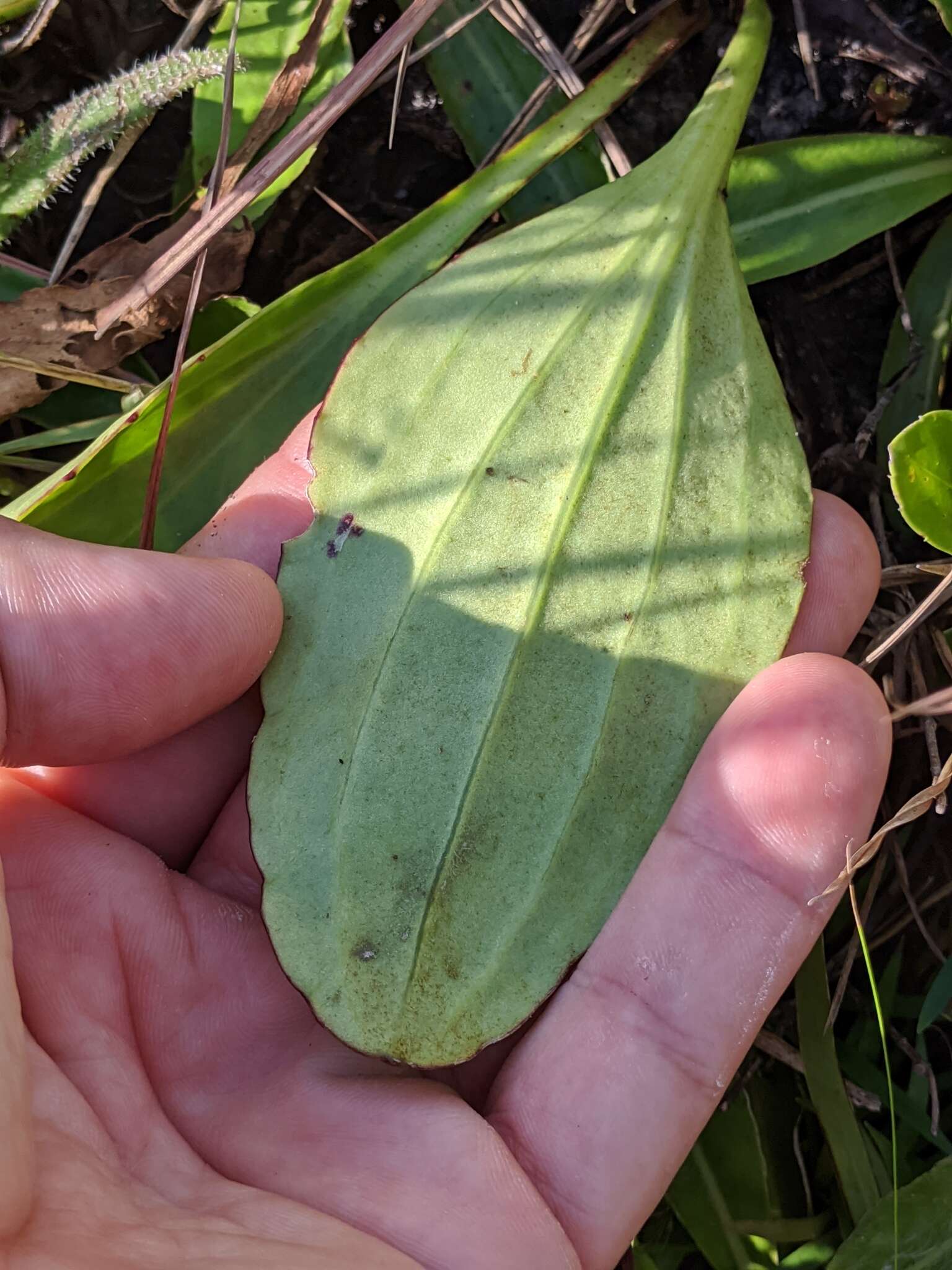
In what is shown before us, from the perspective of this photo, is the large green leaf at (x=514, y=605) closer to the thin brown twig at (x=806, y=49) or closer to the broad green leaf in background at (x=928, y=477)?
the broad green leaf in background at (x=928, y=477)

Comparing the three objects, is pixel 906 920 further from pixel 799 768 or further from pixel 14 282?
pixel 14 282

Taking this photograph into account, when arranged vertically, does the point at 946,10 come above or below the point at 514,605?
above

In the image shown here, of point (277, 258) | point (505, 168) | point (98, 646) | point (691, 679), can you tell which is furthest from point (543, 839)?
point (277, 258)

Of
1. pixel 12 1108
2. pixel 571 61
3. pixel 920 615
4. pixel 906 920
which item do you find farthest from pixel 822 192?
pixel 12 1108

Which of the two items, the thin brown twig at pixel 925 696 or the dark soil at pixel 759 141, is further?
the dark soil at pixel 759 141

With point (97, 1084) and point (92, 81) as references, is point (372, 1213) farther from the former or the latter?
point (92, 81)

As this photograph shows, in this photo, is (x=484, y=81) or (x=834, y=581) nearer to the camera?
(x=834, y=581)

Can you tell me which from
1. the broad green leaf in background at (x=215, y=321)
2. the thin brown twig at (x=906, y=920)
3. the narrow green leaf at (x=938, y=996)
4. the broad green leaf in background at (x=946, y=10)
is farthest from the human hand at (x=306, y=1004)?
the broad green leaf in background at (x=946, y=10)
